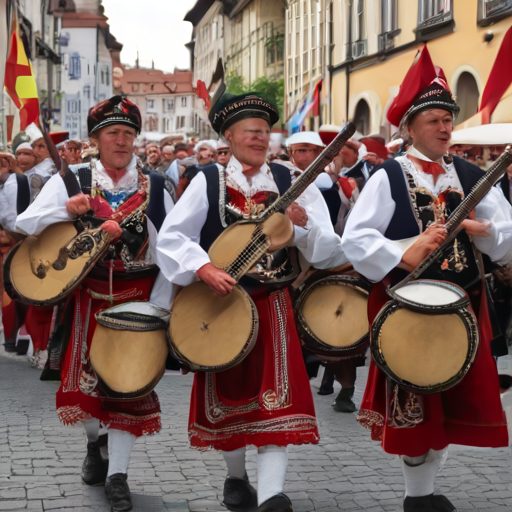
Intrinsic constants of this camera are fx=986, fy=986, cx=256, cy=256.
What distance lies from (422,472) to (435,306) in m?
0.82

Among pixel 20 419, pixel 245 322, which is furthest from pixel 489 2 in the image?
pixel 245 322

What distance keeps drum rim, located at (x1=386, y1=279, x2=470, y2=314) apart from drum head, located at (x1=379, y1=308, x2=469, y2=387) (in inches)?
1.4

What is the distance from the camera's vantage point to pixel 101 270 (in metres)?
5.14

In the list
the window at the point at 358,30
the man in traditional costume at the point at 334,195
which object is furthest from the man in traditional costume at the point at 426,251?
the window at the point at 358,30

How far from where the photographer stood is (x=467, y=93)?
19.2 meters

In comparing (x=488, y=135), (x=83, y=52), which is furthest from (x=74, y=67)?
(x=488, y=135)

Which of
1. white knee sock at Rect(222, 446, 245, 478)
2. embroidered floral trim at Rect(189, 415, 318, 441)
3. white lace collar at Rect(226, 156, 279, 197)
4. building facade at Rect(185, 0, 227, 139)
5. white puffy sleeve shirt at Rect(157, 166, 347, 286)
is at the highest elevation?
building facade at Rect(185, 0, 227, 139)

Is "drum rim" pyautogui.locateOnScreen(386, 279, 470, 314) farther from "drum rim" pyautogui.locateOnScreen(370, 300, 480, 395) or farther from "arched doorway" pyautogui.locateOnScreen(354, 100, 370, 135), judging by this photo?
"arched doorway" pyautogui.locateOnScreen(354, 100, 370, 135)

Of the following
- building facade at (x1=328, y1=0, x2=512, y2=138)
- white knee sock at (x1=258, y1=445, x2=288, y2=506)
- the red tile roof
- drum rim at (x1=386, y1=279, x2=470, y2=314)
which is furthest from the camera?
the red tile roof

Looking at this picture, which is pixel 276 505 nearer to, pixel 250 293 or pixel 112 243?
pixel 250 293

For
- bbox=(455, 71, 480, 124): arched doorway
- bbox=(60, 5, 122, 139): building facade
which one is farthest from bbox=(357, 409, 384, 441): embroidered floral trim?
bbox=(60, 5, 122, 139): building facade

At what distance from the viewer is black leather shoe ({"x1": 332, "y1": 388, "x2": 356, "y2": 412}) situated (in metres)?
7.27

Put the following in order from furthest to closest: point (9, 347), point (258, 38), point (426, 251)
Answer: point (258, 38)
point (9, 347)
point (426, 251)

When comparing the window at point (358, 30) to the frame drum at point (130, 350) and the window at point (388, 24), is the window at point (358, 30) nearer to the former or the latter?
the window at point (388, 24)
